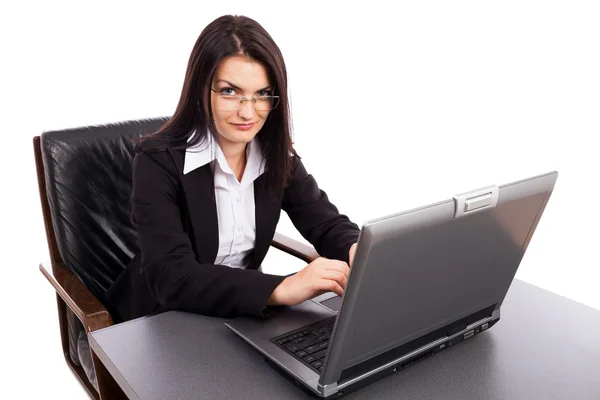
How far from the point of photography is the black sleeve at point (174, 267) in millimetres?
1763

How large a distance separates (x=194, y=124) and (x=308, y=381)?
3.13ft

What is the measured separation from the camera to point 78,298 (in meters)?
2.02

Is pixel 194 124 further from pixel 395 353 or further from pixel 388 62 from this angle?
pixel 388 62

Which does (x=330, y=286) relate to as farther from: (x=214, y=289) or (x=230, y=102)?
(x=230, y=102)

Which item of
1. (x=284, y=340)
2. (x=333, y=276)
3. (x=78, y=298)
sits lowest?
(x=78, y=298)

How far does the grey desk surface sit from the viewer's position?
4.82 ft

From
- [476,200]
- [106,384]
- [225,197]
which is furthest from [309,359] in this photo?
[225,197]

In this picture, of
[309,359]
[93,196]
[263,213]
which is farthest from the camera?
[93,196]

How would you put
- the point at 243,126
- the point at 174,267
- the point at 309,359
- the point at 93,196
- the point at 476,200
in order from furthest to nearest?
the point at 93,196
the point at 243,126
the point at 174,267
the point at 309,359
the point at 476,200

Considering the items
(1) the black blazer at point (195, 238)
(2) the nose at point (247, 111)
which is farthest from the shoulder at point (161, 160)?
(2) the nose at point (247, 111)

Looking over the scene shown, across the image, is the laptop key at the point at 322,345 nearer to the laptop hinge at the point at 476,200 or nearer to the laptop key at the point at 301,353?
the laptop key at the point at 301,353

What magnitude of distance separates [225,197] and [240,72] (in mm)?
435

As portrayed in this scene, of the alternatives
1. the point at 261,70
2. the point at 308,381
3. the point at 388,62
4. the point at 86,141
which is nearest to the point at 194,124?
the point at 261,70

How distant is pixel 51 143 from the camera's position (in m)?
2.26
